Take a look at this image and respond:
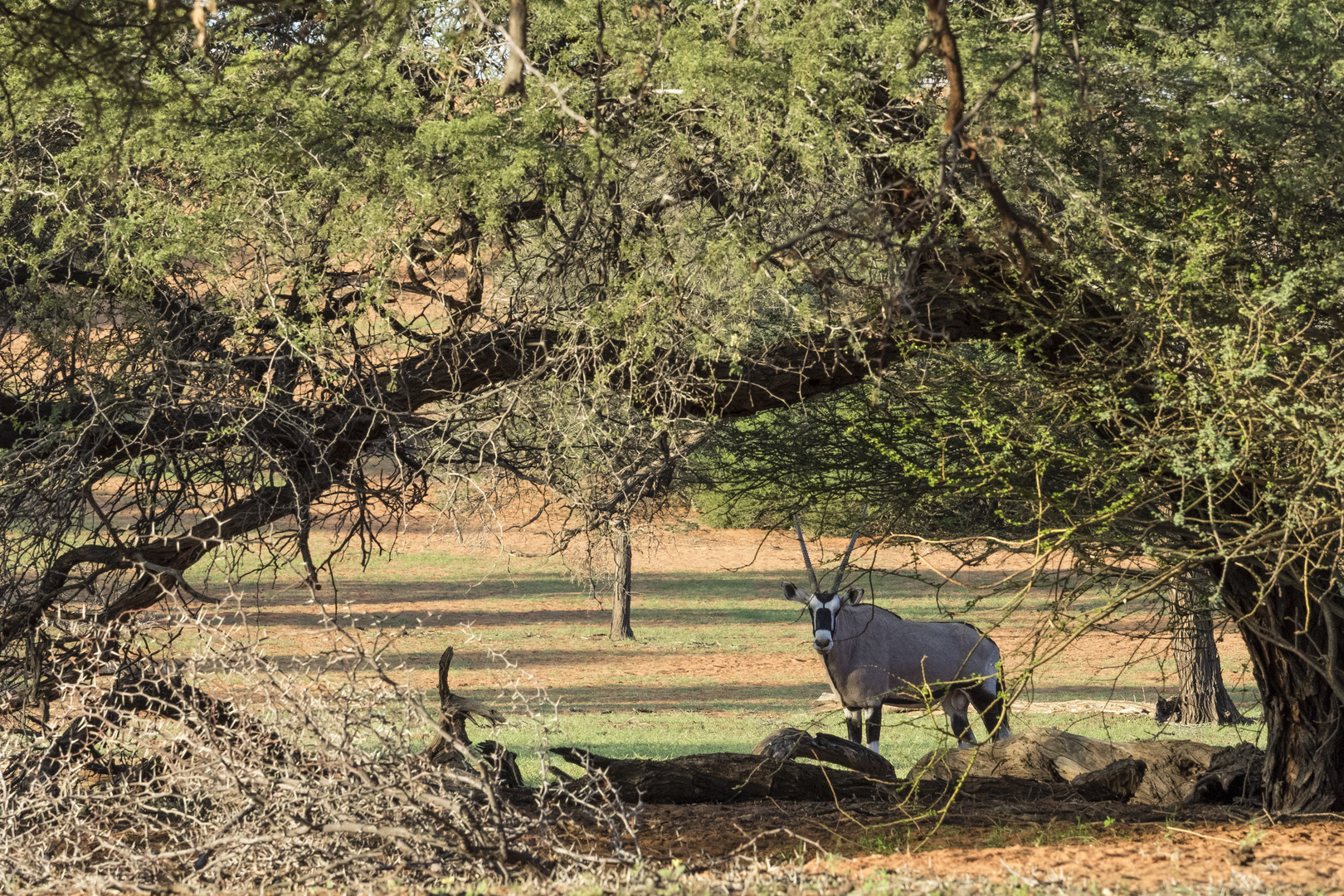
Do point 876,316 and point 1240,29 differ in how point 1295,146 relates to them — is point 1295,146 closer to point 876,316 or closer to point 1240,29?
point 1240,29

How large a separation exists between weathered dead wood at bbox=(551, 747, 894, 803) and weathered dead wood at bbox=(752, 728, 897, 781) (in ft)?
0.52

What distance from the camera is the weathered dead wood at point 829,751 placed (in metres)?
9.21

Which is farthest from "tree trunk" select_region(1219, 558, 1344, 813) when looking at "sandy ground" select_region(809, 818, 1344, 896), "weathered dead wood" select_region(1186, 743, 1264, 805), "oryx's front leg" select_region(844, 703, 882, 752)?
"oryx's front leg" select_region(844, 703, 882, 752)

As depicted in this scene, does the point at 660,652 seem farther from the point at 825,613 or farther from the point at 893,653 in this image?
the point at 825,613

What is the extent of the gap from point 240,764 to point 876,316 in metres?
3.72

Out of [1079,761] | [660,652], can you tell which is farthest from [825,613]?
[660,652]

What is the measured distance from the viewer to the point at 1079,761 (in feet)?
32.2

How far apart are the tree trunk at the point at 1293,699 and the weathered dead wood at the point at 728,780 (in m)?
2.33

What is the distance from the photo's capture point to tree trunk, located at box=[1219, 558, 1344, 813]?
734 cm

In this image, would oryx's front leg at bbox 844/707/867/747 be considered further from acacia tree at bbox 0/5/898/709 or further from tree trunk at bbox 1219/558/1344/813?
acacia tree at bbox 0/5/898/709

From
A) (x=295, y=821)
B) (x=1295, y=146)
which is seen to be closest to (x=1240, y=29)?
(x=1295, y=146)

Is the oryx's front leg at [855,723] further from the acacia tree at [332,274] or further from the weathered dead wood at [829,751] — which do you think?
the acacia tree at [332,274]

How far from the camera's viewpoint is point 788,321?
9453 mm

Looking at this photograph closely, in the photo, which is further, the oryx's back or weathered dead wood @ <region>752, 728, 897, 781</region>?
the oryx's back
